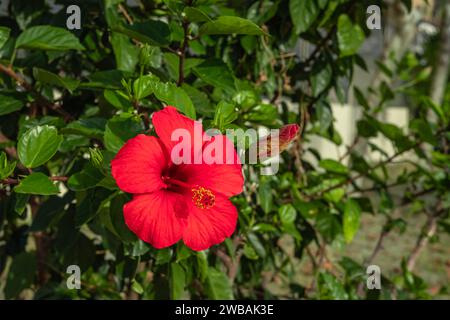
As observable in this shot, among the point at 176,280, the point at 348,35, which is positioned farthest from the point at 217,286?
the point at 348,35

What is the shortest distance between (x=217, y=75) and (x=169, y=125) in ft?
1.33

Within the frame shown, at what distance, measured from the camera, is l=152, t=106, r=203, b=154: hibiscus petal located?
80 centimetres

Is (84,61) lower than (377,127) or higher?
higher

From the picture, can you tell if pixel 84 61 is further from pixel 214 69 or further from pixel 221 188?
pixel 221 188

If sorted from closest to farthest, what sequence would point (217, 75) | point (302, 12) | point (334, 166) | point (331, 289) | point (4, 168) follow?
point (4, 168) → point (217, 75) → point (302, 12) → point (331, 289) → point (334, 166)

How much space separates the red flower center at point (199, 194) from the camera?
0.84 metres

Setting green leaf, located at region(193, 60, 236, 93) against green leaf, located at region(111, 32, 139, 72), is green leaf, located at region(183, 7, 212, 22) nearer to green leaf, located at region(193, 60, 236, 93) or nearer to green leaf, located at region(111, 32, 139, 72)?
Result: green leaf, located at region(193, 60, 236, 93)

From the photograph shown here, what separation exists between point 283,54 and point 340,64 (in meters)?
0.18

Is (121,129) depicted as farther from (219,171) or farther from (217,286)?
(217,286)

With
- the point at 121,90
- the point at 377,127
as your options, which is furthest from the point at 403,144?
the point at 121,90

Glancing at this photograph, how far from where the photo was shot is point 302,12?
145cm

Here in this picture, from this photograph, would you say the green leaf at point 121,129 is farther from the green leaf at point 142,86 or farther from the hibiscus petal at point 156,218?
the hibiscus petal at point 156,218

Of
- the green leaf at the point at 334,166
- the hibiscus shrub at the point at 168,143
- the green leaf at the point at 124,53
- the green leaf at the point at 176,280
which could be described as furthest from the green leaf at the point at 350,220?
the green leaf at the point at 124,53

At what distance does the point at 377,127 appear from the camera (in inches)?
68.3
